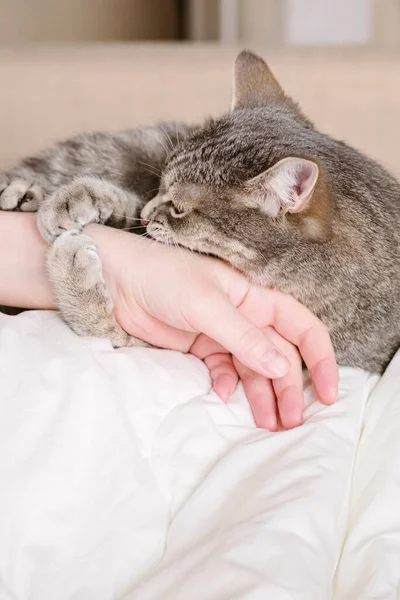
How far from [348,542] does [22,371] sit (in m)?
0.52

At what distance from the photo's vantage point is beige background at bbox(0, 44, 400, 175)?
1.97 meters

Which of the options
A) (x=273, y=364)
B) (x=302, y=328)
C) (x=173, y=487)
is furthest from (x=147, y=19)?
(x=173, y=487)

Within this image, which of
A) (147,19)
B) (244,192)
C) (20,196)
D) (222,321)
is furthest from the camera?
(147,19)

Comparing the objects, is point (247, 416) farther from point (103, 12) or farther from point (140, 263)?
point (103, 12)

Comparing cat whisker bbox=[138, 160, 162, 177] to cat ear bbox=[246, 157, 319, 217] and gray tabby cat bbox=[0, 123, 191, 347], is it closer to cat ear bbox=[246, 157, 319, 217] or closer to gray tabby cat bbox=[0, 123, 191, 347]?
gray tabby cat bbox=[0, 123, 191, 347]

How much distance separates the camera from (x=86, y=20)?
9.65 feet

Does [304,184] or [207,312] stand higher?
[304,184]

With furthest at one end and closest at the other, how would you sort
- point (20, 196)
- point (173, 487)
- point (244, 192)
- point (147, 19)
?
1. point (147, 19)
2. point (20, 196)
3. point (244, 192)
4. point (173, 487)

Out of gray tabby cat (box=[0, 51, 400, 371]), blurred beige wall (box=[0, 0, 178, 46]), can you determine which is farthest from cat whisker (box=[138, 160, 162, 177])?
blurred beige wall (box=[0, 0, 178, 46])

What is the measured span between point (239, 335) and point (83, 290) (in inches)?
11.9

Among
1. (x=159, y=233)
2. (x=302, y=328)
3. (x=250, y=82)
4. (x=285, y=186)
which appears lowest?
(x=302, y=328)

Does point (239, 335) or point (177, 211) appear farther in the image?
point (177, 211)

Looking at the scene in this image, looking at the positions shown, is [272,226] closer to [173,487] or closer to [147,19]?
[173,487]

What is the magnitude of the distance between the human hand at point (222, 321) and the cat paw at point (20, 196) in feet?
0.61
